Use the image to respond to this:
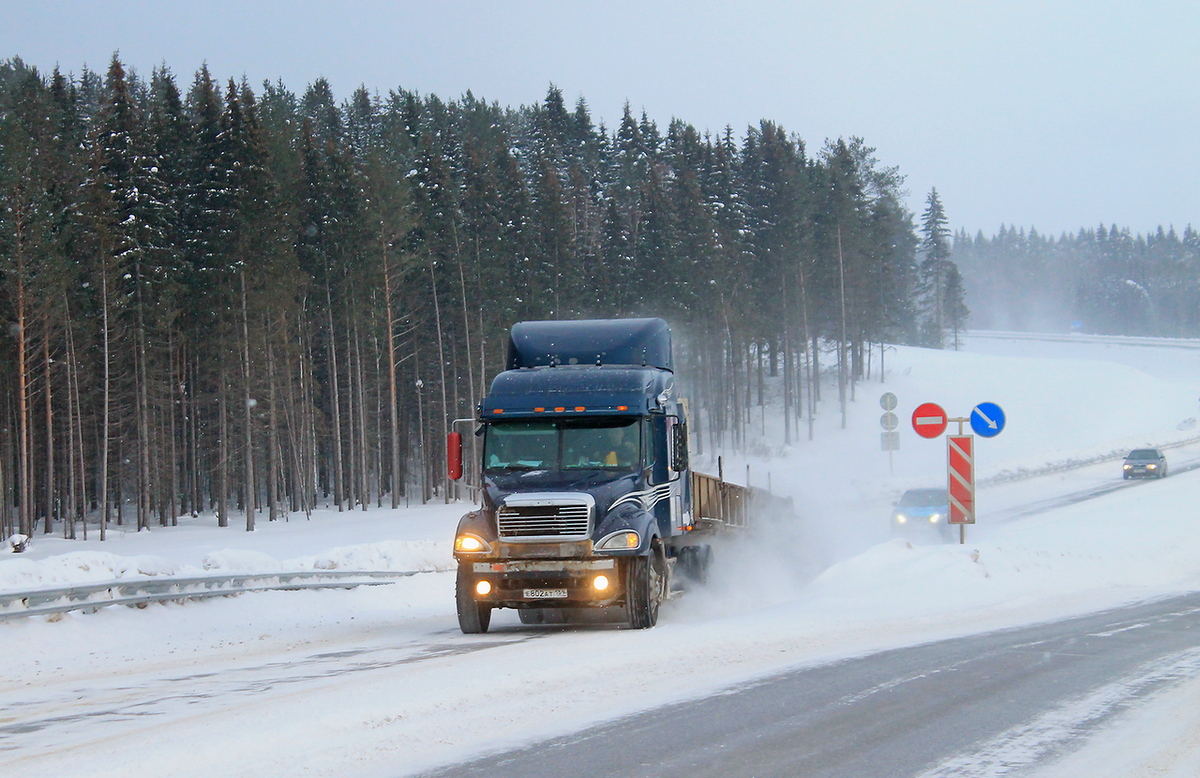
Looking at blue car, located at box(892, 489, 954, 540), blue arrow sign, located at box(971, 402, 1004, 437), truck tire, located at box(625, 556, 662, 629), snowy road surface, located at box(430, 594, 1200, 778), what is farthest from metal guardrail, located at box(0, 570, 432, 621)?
blue car, located at box(892, 489, 954, 540)

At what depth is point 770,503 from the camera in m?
26.6

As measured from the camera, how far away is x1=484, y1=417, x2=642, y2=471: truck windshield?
13.8 metres

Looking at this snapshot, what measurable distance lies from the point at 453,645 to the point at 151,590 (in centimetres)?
637

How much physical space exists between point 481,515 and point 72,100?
60.6m

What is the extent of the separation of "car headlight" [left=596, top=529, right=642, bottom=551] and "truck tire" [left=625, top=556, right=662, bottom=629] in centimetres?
25

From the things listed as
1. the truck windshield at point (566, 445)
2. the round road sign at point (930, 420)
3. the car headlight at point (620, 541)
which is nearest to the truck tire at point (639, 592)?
the car headlight at point (620, 541)

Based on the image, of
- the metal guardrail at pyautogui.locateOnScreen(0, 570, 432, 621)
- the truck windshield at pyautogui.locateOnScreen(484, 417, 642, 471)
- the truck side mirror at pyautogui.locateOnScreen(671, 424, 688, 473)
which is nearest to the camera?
the truck windshield at pyautogui.locateOnScreen(484, 417, 642, 471)

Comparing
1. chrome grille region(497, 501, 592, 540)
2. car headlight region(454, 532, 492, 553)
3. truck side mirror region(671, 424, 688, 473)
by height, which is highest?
truck side mirror region(671, 424, 688, 473)

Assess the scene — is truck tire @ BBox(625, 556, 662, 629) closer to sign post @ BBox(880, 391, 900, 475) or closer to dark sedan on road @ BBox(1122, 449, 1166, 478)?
sign post @ BBox(880, 391, 900, 475)

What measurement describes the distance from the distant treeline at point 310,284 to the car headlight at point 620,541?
3180 cm

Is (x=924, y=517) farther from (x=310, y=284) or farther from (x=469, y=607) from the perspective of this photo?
(x=310, y=284)

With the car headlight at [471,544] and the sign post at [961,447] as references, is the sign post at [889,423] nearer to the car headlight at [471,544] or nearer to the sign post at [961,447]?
the sign post at [961,447]

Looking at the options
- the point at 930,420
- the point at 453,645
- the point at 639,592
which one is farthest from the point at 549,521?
the point at 930,420

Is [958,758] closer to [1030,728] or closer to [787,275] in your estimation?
[1030,728]
